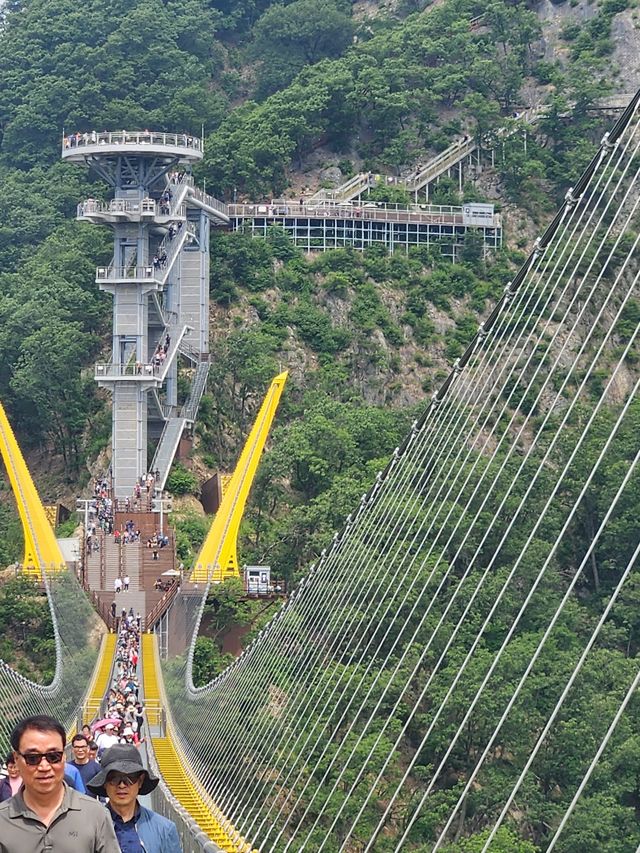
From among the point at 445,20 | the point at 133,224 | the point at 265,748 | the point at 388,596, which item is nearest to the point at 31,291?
the point at 133,224

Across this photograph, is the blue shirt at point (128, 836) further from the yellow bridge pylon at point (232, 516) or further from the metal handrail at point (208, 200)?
the metal handrail at point (208, 200)

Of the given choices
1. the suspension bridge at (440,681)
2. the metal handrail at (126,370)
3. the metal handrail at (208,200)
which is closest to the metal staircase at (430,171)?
the metal handrail at (208,200)

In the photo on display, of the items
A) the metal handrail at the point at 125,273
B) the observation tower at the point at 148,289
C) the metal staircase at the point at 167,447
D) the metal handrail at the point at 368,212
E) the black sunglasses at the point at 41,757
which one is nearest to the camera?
the black sunglasses at the point at 41,757

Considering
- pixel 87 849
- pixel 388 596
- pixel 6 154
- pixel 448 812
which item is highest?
pixel 6 154

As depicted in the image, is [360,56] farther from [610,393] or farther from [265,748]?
[265,748]

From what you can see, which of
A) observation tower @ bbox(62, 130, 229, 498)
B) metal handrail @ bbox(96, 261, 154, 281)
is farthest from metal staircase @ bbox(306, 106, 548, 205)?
metal handrail @ bbox(96, 261, 154, 281)

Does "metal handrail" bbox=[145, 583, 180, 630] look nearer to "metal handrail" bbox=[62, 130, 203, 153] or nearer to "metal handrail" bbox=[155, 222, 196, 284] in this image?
"metal handrail" bbox=[155, 222, 196, 284]

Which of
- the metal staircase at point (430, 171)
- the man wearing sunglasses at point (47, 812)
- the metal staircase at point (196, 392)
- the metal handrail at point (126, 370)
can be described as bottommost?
the metal staircase at point (196, 392)
